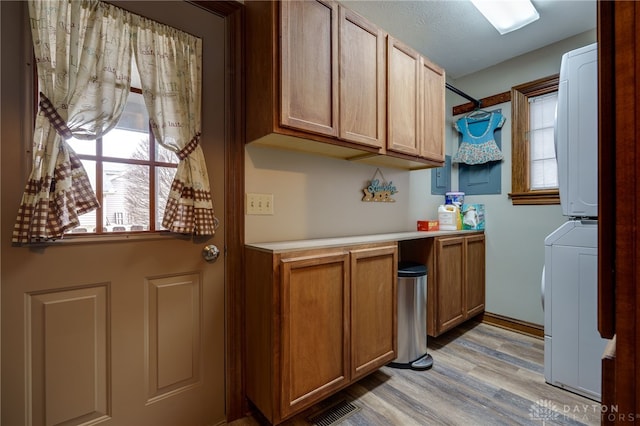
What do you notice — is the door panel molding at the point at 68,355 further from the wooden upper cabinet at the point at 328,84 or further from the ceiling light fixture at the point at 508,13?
the ceiling light fixture at the point at 508,13

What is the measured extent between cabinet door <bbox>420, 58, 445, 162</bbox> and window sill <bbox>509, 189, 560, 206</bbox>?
1030mm

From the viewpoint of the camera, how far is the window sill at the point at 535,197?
2552 millimetres

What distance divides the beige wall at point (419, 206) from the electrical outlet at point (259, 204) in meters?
0.03

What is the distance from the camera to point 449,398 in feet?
5.82

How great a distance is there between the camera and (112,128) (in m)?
1.28

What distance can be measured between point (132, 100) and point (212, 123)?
37 cm

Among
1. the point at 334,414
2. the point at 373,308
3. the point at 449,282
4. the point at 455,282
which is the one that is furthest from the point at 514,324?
the point at 334,414

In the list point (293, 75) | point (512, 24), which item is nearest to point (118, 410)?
point (293, 75)

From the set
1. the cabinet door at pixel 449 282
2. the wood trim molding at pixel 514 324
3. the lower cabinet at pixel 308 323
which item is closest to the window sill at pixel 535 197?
the cabinet door at pixel 449 282

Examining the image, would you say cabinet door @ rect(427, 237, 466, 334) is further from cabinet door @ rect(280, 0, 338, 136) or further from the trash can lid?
cabinet door @ rect(280, 0, 338, 136)

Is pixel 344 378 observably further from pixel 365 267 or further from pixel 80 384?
pixel 80 384

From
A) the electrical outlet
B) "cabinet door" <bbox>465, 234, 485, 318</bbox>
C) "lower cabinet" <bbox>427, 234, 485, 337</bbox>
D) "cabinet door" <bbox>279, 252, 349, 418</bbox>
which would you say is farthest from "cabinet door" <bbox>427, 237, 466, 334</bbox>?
the electrical outlet

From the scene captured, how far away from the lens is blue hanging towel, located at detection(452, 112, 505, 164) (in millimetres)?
2916

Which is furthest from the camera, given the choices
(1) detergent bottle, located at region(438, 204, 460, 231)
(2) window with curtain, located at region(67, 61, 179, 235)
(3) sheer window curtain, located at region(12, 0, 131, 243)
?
(1) detergent bottle, located at region(438, 204, 460, 231)
